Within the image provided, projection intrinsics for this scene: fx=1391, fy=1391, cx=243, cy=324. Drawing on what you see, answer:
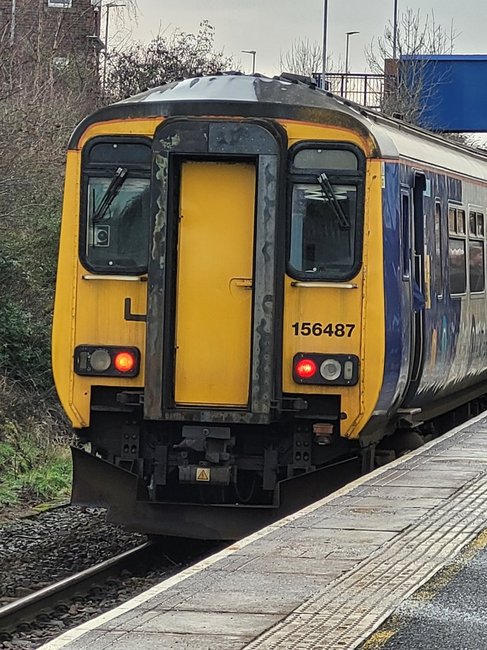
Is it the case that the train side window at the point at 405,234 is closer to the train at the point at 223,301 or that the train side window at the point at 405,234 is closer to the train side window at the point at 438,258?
the train at the point at 223,301

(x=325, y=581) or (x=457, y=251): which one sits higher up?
(x=457, y=251)

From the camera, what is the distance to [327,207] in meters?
9.90

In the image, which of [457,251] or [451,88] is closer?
[457,251]

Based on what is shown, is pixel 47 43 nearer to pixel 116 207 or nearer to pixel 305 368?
pixel 116 207

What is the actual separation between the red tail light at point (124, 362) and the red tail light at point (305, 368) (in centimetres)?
116

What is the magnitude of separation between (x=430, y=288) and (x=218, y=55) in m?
20.4

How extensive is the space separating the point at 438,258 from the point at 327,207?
250 cm

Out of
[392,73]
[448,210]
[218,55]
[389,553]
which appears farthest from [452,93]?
[389,553]

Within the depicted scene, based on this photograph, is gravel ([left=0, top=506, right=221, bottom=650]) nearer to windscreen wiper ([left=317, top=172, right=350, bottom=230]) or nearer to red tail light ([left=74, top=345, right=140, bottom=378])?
red tail light ([left=74, top=345, right=140, bottom=378])

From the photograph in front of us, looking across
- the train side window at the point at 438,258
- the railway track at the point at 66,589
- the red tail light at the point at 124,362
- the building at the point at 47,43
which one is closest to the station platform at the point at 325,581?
the railway track at the point at 66,589

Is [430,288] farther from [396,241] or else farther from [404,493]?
[404,493]

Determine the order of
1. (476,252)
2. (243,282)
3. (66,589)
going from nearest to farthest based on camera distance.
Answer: (66,589)
(243,282)
(476,252)

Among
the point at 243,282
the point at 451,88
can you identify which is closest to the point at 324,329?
the point at 243,282

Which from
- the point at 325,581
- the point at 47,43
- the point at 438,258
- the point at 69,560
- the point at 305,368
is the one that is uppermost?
the point at 47,43
